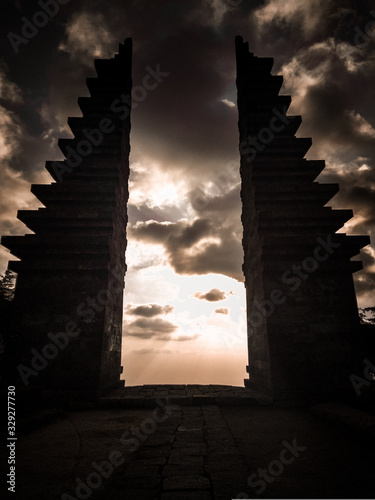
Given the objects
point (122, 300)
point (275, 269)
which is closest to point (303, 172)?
point (275, 269)

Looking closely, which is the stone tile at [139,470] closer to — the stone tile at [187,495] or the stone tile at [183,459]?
the stone tile at [183,459]

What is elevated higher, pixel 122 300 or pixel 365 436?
pixel 122 300

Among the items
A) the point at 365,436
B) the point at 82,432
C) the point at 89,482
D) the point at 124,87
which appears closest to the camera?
the point at 89,482

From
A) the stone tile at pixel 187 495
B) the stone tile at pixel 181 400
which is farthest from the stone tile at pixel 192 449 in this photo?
the stone tile at pixel 181 400

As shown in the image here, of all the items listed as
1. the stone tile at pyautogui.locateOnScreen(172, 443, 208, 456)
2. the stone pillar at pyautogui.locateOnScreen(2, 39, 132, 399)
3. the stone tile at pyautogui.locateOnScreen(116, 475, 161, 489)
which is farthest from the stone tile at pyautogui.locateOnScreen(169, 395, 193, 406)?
the stone tile at pyautogui.locateOnScreen(116, 475, 161, 489)

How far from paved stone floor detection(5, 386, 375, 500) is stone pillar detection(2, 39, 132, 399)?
146cm

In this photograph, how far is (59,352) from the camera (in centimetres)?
686

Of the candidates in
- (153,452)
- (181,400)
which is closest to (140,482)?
(153,452)

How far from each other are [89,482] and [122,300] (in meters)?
6.55

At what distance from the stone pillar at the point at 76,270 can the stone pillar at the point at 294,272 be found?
3.97 meters

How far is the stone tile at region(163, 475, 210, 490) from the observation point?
258cm

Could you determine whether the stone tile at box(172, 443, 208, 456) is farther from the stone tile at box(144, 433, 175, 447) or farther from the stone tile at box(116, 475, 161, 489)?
the stone tile at box(116, 475, 161, 489)

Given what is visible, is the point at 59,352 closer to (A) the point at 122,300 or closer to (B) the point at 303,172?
(A) the point at 122,300

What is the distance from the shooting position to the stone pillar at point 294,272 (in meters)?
6.52
